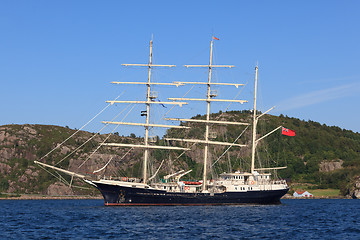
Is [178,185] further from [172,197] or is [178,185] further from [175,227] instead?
[175,227]

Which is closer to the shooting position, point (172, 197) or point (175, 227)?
point (175, 227)

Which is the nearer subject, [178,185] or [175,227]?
[175,227]

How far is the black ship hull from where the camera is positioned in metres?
72.0

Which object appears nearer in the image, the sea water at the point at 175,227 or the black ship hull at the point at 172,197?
the sea water at the point at 175,227

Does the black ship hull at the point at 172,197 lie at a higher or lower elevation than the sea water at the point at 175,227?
higher

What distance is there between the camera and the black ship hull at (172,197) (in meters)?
72.0

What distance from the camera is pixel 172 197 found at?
75000 millimetres

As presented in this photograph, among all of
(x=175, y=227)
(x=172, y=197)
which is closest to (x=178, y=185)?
(x=172, y=197)

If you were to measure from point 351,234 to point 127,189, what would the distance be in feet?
121

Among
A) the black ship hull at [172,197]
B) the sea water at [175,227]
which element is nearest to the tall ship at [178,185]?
the black ship hull at [172,197]

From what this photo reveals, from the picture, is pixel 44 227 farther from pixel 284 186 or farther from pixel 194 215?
pixel 284 186

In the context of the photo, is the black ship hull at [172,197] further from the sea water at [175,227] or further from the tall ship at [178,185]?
the sea water at [175,227]

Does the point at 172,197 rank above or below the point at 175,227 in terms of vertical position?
above

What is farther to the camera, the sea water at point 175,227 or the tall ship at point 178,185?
the tall ship at point 178,185
